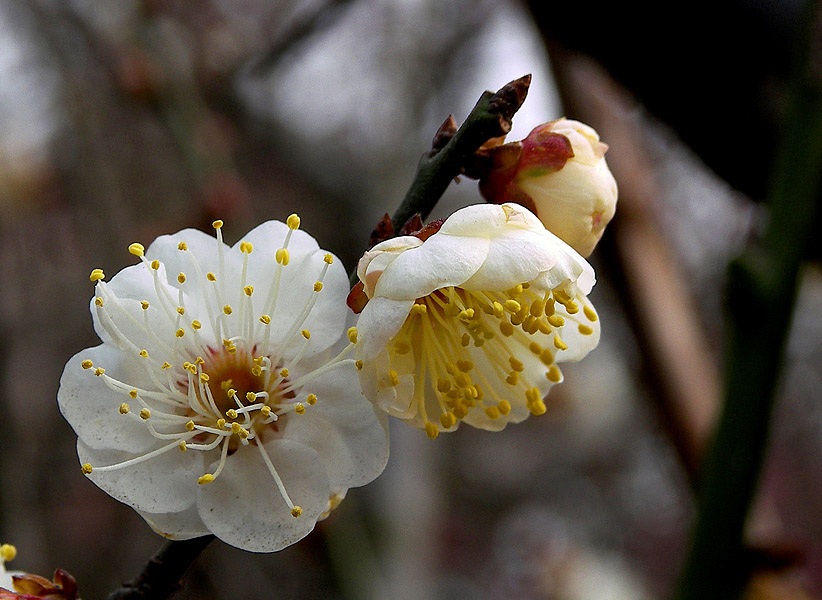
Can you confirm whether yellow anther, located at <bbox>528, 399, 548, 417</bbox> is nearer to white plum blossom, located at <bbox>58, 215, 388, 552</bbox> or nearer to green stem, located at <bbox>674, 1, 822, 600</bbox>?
white plum blossom, located at <bbox>58, 215, 388, 552</bbox>

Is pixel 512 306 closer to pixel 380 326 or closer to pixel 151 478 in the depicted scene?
pixel 380 326

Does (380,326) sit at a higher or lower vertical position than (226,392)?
higher

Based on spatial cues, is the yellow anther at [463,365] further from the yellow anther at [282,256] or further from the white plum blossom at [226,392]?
the yellow anther at [282,256]

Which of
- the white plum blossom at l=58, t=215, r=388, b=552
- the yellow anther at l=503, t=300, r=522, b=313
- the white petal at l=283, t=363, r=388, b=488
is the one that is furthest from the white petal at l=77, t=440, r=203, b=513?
the yellow anther at l=503, t=300, r=522, b=313

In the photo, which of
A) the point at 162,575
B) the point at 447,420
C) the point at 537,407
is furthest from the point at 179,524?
the point at 537,407

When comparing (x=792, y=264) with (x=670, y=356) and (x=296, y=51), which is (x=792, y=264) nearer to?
(x=670, y=356)

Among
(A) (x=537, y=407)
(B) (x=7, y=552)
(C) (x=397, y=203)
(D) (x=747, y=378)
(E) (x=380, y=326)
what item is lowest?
(C) (x=397, y=203)

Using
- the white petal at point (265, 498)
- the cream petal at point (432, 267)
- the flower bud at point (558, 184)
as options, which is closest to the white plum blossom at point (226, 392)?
the white petal at point (265, 498)
